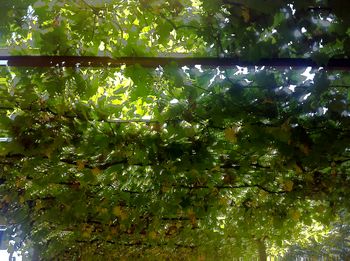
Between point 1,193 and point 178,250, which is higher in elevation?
point 1,193

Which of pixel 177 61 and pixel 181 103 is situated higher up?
pixel 177 61

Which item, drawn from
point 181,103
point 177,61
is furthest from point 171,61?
point 181,103

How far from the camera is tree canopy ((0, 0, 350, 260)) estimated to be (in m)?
2.13

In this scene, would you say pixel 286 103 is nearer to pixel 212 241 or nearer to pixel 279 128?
pixel 279 128

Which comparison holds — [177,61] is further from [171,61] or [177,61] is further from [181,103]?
[181,103]

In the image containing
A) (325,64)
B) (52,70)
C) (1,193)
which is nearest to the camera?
(325,64)

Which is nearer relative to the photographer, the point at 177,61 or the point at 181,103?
the point at 177,61

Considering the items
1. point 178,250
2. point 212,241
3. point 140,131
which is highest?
point 140,131

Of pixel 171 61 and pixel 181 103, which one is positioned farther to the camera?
pixel 181 103

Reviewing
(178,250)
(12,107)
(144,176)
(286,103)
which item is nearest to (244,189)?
(144,176)

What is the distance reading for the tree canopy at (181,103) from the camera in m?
2.13

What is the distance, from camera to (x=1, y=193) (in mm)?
5109

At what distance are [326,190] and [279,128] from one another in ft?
5.43

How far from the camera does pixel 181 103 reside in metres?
2.70
